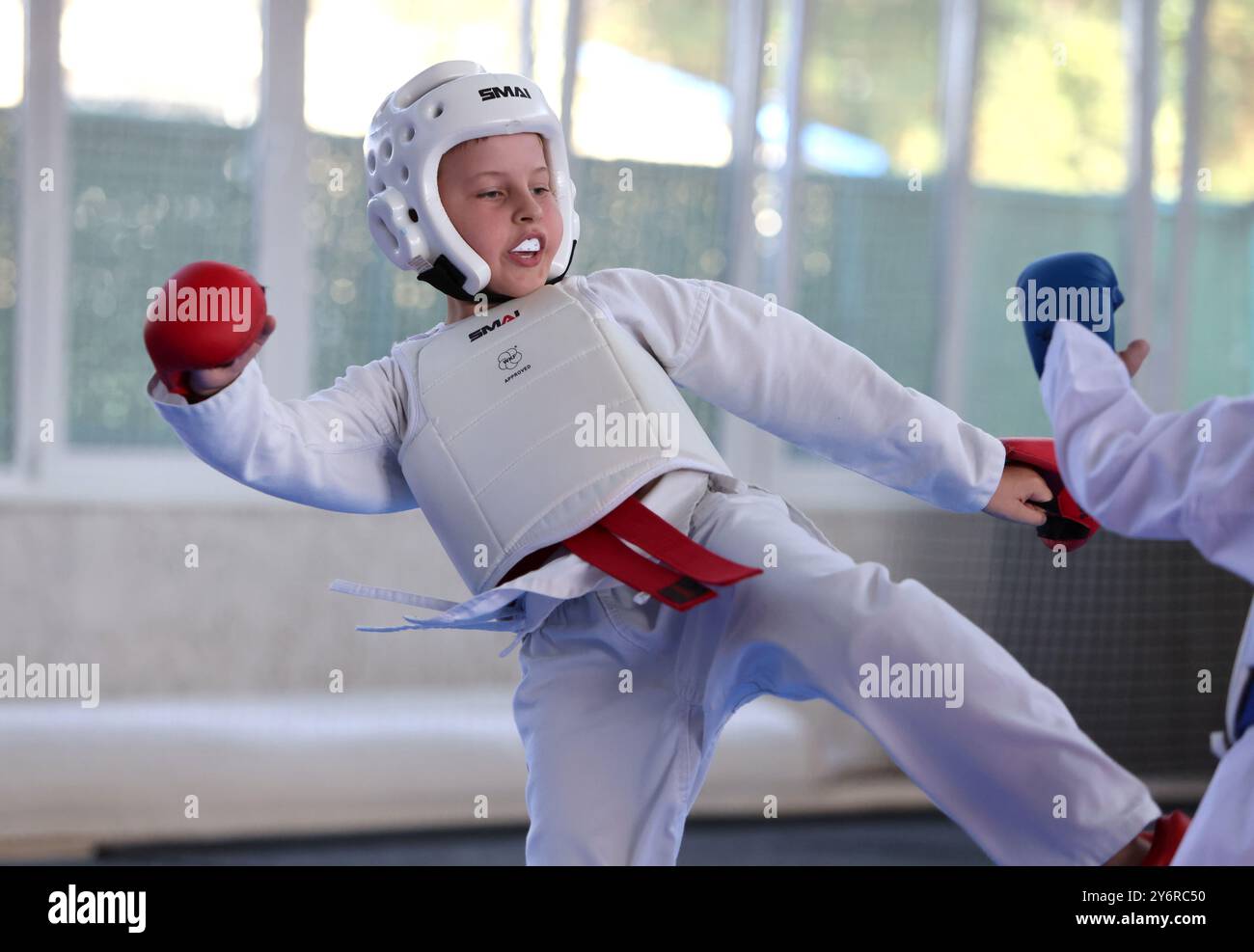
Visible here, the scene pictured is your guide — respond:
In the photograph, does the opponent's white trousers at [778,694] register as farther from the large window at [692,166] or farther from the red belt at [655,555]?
the large window at [692,166]

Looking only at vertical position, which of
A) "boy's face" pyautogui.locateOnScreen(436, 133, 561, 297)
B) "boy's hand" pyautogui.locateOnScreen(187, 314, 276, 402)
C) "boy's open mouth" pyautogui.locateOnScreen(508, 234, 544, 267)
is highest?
"boy's face" pyautogui.locateOnScreen(436, 133, 561, 297)

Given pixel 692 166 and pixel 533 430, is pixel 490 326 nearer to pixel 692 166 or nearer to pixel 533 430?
pixel 533 430

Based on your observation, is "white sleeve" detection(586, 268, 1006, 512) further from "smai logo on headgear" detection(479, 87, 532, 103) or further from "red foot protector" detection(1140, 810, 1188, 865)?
"red foot protector" detection(1140, 810, 1188, 865)

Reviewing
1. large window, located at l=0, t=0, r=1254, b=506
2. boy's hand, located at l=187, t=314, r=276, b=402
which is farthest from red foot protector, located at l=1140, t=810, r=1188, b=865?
large window, located at l=0, t=0, r=1254, b=506

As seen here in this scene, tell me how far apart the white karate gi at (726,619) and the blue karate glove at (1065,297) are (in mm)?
253

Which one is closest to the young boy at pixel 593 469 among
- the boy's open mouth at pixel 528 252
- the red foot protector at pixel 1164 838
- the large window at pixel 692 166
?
the boy's open mouth at pixel 528 252

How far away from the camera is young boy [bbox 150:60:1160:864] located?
75.0 inches

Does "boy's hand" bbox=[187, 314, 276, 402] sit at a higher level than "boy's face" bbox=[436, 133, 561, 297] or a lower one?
lower

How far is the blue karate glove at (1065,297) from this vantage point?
204cm

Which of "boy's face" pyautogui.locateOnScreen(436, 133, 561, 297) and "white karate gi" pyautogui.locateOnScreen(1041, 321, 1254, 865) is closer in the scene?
"white karate gi" pyautogui.locateOnScreen(1041, 321, 1254, 865)

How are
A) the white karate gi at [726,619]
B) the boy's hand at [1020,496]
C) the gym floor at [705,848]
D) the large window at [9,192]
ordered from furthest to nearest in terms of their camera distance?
the large window at [9,192], the gym floor at [705,848], the boy's hand at [1020,496], the white karate gi at [726,619]

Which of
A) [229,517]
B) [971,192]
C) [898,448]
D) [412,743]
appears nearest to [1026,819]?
[898,448]

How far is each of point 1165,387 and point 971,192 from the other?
3.87 ft
